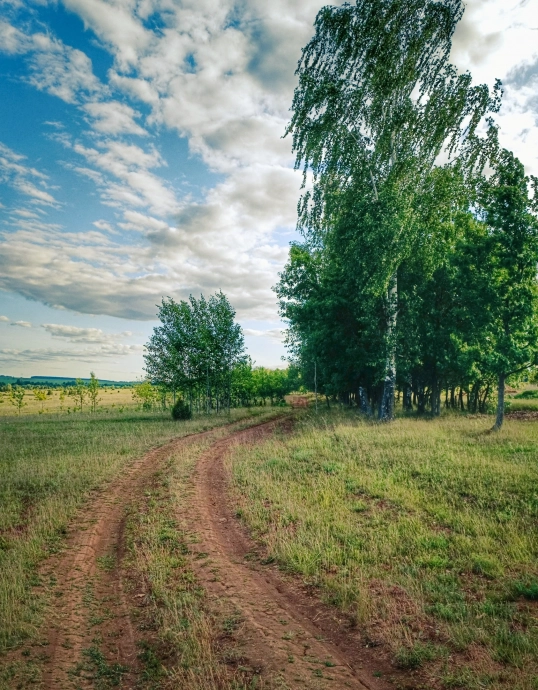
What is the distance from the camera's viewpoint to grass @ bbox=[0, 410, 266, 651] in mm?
5867

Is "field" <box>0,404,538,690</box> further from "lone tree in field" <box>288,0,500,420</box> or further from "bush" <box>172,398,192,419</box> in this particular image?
"bush" <box>172,398,192,419</box>

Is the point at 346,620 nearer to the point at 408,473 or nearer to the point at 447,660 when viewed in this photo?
the point at 447,660

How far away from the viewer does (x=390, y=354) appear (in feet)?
67.2

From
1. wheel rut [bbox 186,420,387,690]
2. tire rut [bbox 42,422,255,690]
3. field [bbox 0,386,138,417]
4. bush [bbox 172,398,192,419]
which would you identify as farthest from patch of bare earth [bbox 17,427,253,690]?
field [bbox 0,386,138,417]

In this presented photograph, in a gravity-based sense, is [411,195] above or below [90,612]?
above

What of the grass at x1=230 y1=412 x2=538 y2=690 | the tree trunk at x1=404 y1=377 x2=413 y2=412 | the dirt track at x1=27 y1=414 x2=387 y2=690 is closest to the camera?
the dirt track at x1=27 y1=414 x2=387 y2=690

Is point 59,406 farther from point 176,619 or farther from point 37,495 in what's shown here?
point 176,619

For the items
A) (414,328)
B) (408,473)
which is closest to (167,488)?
(408,473)

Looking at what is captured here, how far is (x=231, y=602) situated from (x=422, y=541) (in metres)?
4.03

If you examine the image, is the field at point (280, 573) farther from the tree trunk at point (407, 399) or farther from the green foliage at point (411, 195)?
the tree trunk at point (407, 399)

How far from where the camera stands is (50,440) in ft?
71.8

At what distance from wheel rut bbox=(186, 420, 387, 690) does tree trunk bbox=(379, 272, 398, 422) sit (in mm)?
14110

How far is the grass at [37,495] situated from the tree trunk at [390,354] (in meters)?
12.6

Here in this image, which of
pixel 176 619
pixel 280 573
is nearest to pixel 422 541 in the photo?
pixel 280 573
